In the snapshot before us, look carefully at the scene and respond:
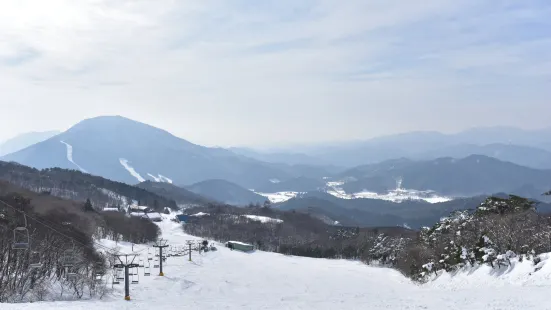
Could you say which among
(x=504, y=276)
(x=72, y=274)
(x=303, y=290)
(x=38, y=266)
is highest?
(x=38, y=266)

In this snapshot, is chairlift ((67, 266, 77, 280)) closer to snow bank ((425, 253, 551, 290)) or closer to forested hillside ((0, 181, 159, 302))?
forested hillside ((0, 181, 159, 302))

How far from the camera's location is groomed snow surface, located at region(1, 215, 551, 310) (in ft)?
84.6

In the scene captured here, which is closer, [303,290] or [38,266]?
[38,266]

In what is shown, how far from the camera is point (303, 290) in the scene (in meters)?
47.5

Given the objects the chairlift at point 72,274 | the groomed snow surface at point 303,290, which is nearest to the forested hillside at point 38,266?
the chairlift at point 72,274

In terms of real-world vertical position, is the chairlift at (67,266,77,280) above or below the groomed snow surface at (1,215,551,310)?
above

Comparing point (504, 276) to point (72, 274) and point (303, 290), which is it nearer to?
point (303, 290)

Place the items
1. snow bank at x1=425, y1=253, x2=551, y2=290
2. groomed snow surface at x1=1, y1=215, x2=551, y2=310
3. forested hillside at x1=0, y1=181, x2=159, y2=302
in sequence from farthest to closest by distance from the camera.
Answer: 1. forested hillside at x1=0, y1=181, x2=159, y2=302
2. snow bank at x1=425, y1=253, x2=551, y2=290
3. groomed snow surface at x1=1, y1=215, x2=551, y2=310

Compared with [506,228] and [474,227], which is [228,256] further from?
[506,228]

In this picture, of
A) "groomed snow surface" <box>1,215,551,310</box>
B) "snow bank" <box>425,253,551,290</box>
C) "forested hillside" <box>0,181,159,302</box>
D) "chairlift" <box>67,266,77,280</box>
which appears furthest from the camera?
"chairlift" <box>67,266,77,280</box>

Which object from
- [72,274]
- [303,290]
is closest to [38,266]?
[72,274]

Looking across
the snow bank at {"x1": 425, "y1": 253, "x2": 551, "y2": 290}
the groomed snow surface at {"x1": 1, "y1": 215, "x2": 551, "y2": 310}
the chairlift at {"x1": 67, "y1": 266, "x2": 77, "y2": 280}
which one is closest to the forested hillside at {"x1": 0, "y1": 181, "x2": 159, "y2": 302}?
the chairlift at {"x1": 67, "y1": 266, "x2": 77, "y2": 280}

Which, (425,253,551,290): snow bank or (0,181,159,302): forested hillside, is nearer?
(425,253,551,290): snow bank

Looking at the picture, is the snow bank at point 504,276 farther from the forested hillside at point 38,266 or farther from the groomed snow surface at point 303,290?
the forested hillside at point 38,266
